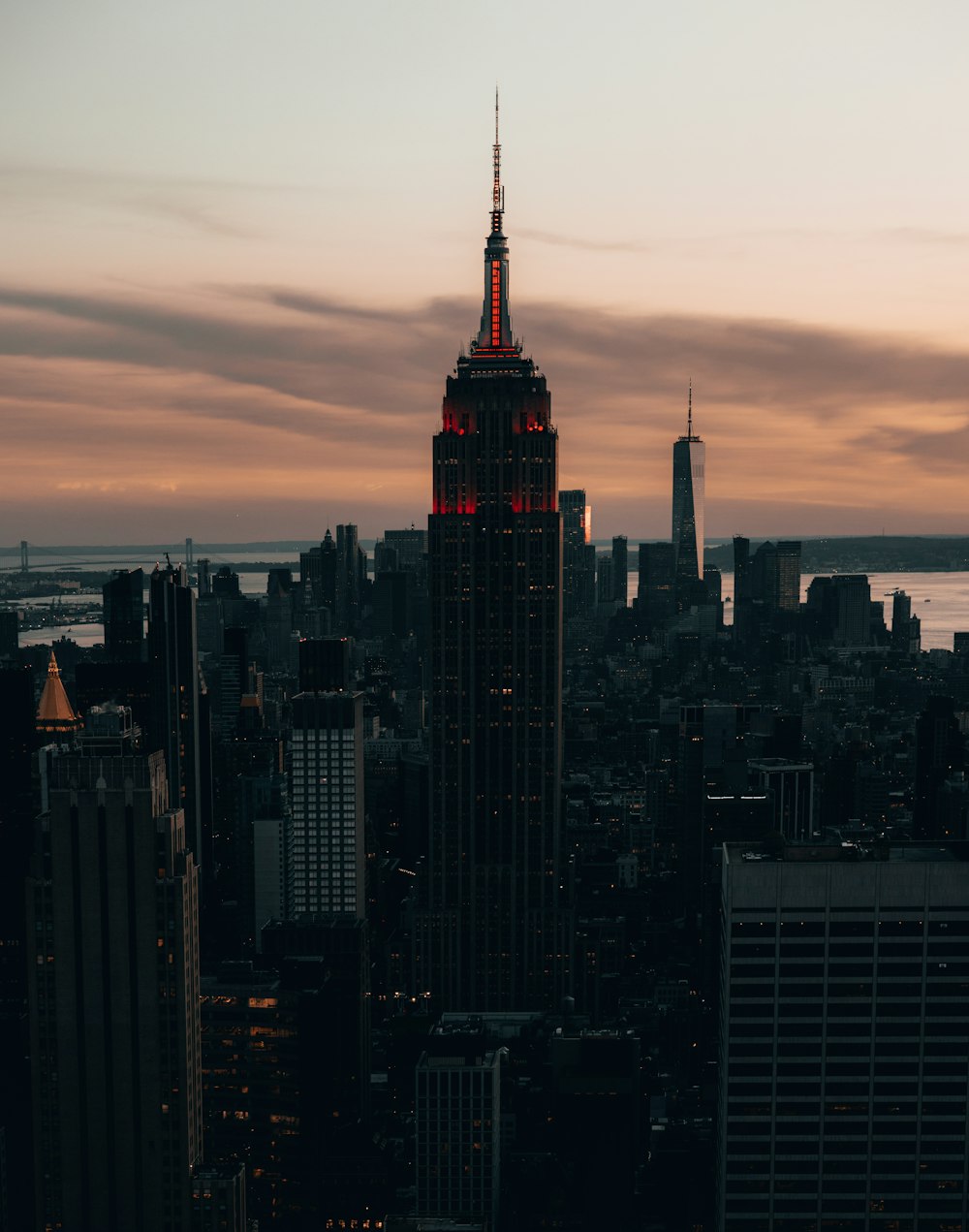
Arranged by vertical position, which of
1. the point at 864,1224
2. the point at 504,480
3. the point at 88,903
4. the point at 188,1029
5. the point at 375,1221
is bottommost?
the point at 375,1221

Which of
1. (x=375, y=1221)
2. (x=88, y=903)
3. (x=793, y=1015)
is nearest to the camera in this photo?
(x=793, y=1015)

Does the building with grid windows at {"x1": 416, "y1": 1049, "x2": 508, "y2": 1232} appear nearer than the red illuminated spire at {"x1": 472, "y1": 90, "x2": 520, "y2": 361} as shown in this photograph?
Yes

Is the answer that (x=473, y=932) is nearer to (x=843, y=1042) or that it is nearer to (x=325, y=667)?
(x=325, y=667)

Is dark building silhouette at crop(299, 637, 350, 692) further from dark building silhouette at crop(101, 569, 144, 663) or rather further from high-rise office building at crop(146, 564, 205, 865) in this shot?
dark building silhouette at crop(101, 569, 144, 663)

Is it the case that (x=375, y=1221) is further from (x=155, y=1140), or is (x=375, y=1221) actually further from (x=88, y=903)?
(x=88, y=903)

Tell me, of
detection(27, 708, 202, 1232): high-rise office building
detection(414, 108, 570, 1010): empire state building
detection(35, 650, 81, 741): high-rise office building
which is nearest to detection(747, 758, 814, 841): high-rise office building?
detection(414, 108, 570, 1010): empire state building

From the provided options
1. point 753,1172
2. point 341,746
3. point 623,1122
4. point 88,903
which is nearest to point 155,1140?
point 88,903

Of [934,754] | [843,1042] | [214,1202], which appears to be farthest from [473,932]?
[843,1042]

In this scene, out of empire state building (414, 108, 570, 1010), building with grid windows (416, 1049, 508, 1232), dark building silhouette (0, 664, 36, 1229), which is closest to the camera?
dark building silhouette (0, 664, 36, 1229)
